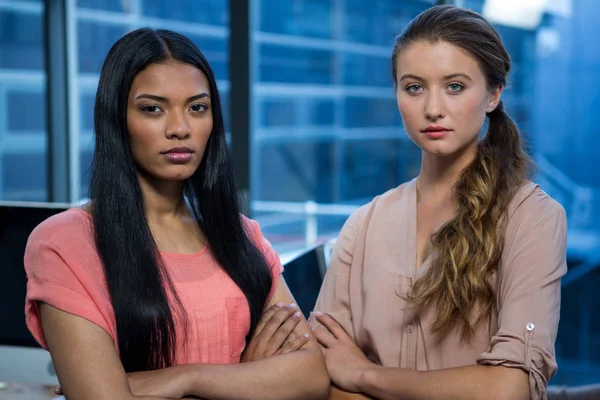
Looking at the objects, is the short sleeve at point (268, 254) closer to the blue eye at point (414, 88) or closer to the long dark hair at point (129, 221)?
the long dark hair at point (129, 221)

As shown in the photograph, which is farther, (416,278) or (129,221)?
(416,278)

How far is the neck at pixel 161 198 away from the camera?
163 centimetres

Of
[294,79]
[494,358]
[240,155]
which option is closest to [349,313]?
[494,358]

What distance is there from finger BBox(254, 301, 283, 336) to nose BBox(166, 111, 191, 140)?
43 cm

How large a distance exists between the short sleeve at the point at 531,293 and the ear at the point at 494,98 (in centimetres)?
24

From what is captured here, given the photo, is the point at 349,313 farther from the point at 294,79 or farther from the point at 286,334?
the point at 294,79

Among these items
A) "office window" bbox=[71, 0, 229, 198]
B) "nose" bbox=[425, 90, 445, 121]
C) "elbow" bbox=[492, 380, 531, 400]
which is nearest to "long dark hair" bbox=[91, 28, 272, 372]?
"nose" bbox=[425, 90, 445, 121]

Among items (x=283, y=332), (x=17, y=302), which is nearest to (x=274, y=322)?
(x=283, y=332)

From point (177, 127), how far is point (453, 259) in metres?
0.64

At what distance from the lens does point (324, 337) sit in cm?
179

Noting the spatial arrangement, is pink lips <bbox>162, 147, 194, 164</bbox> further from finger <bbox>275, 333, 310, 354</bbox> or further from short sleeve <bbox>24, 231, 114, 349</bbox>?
finger <bbox>275, 333, 310, 354</bbox>

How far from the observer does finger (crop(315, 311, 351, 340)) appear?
179 centimetres

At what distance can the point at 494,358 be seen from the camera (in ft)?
4.95

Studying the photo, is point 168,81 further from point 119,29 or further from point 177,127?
point 119,29
